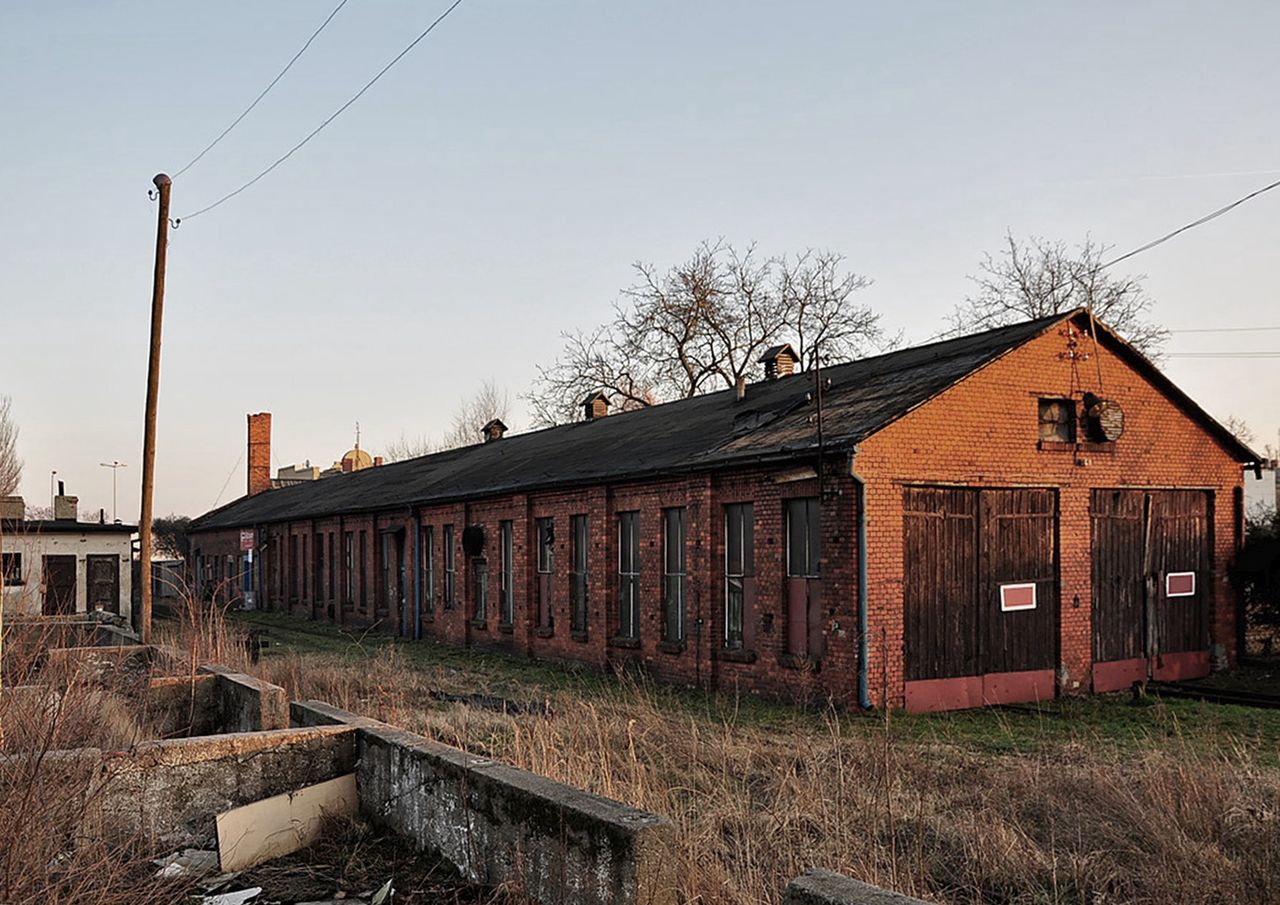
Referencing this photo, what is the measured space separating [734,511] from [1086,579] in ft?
17.0

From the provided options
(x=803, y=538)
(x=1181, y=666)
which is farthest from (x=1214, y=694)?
(x=803, y=538)

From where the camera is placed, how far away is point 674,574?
1841 centimetres

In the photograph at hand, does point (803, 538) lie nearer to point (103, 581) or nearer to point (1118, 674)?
point (1118, 674)

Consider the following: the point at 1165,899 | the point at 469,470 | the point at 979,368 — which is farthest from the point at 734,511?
the point at 469,470

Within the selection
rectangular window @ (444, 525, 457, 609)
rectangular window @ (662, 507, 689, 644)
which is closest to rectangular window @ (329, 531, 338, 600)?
rectangular window @ (444, 525, 457, 609)

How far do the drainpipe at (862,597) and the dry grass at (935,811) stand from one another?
298cm

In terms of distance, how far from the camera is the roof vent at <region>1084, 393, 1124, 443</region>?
17188mm

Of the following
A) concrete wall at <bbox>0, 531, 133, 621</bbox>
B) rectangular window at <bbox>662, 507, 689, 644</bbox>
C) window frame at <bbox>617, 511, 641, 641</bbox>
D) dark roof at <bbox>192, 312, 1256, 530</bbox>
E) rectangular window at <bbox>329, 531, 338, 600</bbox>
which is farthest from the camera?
rectangular window at <bbox>329, 531, 338, 600</bbox>

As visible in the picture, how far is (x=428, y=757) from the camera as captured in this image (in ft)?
24.7

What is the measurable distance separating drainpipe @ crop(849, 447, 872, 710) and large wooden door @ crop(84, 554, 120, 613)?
2144 cm

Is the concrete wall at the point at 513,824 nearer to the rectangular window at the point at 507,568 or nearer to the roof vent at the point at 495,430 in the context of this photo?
the rectangular window at the point at 507,568

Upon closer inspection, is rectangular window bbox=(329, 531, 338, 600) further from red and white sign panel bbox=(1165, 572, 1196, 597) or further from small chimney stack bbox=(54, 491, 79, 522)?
red and white sign panel bbox=(1165, 572, 1196, 597)

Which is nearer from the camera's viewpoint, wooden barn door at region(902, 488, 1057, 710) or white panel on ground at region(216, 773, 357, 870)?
white panel on ground at region(216, 773, 357, 870)

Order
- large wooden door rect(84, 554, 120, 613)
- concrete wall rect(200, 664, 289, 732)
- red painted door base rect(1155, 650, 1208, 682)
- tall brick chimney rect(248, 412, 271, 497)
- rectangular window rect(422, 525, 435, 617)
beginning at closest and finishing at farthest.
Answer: concrete wall rect(200, 664, 289, 732)
red painted door base rect(1155, 650, 1208, 682)
rectangular window rect(422, 525, 435, 617)
large wooden door rect(84, 554, 120, 613)
tall brick chimney rect(248, 412, 271, 497)
